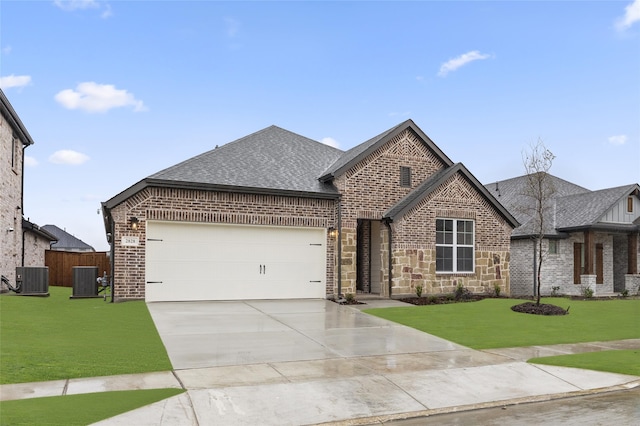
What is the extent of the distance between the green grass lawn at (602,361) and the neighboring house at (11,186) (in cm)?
1811

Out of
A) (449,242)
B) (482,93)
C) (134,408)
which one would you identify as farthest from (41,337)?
(482,93)

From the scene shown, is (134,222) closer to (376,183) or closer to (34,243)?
(376,183)

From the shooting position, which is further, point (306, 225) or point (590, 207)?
point (590, 207)

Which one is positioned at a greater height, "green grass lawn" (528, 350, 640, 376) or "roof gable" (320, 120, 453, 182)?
"roof gable" (320, 120, 453, 182)

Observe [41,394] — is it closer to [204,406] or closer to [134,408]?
[134,408]

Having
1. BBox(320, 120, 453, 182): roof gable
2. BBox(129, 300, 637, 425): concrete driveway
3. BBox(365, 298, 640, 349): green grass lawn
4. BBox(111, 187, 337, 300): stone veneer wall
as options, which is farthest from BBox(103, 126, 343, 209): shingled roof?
BBox(365, 298, 640, 349): green grass lawn

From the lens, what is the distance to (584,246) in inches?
928

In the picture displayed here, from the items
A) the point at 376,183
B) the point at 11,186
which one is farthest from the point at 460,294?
the point at 11,186

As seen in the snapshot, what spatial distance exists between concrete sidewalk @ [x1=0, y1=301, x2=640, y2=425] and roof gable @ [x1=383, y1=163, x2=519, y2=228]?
7.17m

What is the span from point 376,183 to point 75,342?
38.9 ft

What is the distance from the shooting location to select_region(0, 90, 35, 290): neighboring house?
707 inches

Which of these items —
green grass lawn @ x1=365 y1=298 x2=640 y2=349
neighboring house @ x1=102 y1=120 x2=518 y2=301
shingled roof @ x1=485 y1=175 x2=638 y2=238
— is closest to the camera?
green grass lawn @ x1=365 y1=298 x2=640 y2=349

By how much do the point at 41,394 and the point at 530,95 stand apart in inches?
775

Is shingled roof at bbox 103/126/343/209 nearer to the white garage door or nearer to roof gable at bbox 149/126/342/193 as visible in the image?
roof gable at bbox 149/126/342/193
